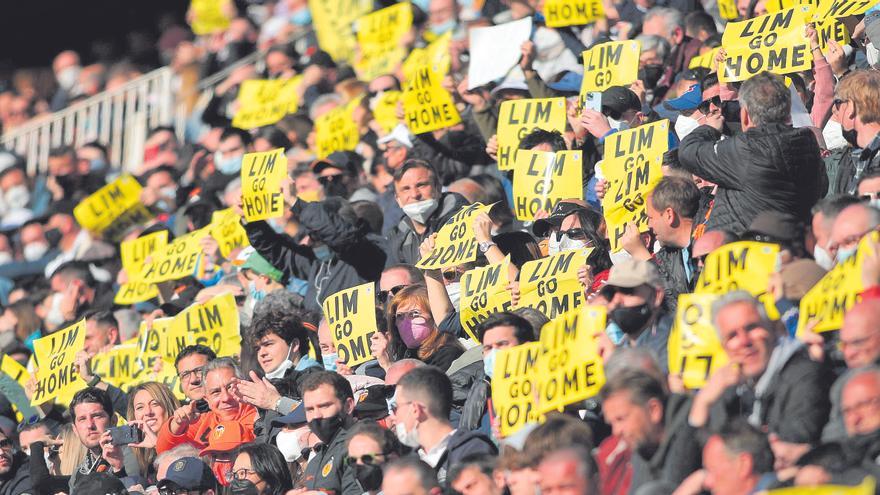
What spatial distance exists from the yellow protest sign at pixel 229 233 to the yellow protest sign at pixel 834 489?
7.47 m

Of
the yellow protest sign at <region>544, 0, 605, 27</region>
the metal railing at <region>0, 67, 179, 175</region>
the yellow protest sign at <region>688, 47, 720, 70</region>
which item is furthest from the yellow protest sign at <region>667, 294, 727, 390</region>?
the metal railing at <region>0, 67, 179, 175</region>

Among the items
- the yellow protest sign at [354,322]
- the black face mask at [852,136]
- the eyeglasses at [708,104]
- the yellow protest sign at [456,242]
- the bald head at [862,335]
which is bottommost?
the yellow protest sign at [354,322]

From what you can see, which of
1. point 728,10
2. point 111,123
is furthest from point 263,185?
point 111,123

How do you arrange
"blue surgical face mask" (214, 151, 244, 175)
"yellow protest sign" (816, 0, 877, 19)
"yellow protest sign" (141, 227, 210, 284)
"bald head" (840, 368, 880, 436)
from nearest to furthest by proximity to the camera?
"bald head" (840, 368, 880, 436)
"yellow protest sign" (816, 0, 877, 19)
"yellow protest sign" (141, 227, 210, 284)
"blue surgical face mask" (214, 151, 244, 175)

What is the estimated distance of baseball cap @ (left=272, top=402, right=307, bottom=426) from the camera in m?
10.1

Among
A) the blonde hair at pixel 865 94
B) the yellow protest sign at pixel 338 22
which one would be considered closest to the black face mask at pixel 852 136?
the blonde hair at pixel 865 94

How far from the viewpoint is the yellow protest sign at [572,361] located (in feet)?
26.7

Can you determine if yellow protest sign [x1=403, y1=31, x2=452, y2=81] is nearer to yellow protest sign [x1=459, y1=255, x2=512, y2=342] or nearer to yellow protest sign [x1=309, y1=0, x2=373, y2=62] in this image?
yellow protest sign [x1=309, y1=0, x2=373, y2=62]

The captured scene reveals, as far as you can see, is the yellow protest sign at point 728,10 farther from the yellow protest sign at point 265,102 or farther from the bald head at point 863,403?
the bald head at point 863,403

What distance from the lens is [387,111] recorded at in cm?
1473

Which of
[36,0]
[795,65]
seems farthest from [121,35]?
[795,65]

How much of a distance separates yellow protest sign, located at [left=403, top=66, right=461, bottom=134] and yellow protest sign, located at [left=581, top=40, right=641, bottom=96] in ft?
4.66

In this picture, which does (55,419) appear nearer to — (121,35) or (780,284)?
(780,284)

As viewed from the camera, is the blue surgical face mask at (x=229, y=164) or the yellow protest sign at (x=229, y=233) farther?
the blue surgical face mask at (x=229, y=164)
